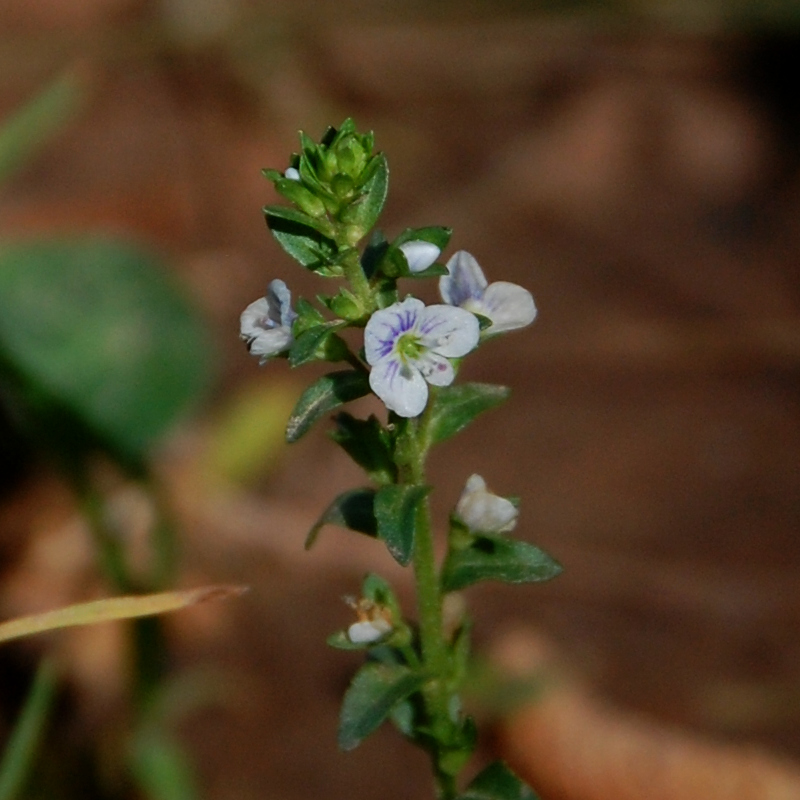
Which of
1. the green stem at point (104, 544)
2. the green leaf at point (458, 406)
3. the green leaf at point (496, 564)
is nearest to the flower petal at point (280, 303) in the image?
the green leaf at point (458, 406)

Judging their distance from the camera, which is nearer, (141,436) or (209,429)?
(141,436)

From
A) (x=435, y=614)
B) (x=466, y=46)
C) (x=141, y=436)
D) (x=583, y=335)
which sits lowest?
(x=435, y=614)

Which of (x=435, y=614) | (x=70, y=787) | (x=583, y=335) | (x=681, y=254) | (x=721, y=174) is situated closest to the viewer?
(x=435, y=614)

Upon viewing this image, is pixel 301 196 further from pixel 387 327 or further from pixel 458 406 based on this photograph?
pixel 458 406

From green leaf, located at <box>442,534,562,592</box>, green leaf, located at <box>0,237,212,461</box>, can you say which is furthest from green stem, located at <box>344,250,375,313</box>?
green leaf, located at <box>0,237,212,461</box>

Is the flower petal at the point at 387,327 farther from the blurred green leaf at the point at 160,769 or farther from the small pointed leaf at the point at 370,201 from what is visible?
the blurred green leaf at the point at 160,769

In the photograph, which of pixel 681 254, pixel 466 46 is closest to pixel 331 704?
pixel 681 254

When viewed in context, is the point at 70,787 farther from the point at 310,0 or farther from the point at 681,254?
the point at 310,0
